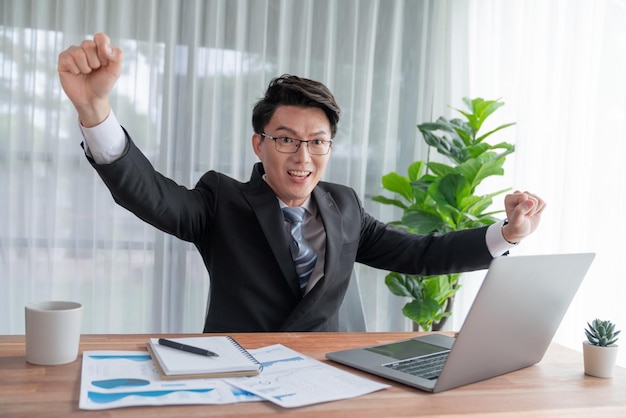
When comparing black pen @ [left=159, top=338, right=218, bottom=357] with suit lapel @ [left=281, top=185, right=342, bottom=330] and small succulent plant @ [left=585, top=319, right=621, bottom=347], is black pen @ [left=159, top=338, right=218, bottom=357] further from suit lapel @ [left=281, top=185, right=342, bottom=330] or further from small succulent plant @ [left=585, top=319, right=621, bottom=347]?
small succulent plant @ [left=585, top=319, right=621, bottom=347]

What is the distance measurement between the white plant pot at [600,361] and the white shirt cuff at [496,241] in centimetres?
45

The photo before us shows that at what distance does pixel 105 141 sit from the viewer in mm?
1266

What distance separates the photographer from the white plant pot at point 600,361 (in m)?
1.17

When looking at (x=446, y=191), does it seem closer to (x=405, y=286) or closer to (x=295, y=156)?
(x=405, y=286)

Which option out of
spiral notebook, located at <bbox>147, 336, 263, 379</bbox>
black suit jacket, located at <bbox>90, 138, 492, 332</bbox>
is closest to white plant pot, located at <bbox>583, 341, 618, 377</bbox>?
black suit jacket, located at <bbox>90, 138, 492, 332</bbox>

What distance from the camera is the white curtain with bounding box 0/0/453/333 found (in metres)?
3.01

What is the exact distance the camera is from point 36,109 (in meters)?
3.02

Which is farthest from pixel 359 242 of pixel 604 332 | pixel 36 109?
pixel 36 109

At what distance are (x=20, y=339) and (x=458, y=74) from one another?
9.11ft

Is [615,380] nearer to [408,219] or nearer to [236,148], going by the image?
[408,219]

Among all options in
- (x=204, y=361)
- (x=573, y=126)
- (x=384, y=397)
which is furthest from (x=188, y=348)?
(x=573, y=126)

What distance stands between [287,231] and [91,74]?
0.73 m

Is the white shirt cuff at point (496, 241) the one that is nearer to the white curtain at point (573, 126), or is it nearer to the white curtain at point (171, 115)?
the white curtain at point (573, 126)

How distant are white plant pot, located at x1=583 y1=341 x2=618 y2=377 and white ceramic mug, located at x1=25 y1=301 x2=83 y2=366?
95 centimetres
